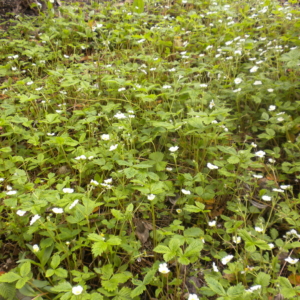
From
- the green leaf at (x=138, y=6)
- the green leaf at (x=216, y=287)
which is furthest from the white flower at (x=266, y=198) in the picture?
the green leaf at (x=138, y=6)

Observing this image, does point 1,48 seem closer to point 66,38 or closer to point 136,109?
point 66,38

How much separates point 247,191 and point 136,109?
1413mm

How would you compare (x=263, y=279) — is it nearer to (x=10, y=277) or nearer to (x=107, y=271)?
(x=107, y=271)

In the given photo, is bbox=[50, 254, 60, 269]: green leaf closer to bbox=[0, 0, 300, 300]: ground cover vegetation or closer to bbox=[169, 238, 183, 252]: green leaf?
bbox=[0, 0, 300, 300]: ground cover vegetation

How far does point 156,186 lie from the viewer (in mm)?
1874

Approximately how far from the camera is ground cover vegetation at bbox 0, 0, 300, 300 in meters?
1.71

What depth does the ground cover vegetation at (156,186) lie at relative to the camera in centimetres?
171

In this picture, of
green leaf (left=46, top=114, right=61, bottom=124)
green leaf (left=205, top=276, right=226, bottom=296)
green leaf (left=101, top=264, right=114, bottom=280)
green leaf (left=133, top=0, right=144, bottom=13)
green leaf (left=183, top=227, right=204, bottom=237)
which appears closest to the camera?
green leaf (left=205, top=276, right=226, bottom=296)

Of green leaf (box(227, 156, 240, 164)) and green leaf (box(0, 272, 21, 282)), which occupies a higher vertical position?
green leaf (box(227, 156, 240, 164))

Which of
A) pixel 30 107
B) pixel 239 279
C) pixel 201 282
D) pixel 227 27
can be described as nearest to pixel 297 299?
pixel 239 279

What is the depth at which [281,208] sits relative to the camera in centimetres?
223

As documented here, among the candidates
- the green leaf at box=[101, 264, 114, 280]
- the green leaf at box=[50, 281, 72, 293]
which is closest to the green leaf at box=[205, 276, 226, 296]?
the green leaf at box=[101, 264, 114, 280]

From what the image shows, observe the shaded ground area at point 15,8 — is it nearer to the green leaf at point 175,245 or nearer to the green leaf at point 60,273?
the green leaf at point 60,273

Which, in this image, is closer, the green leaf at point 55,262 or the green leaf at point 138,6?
the green leaf at point 55,262
